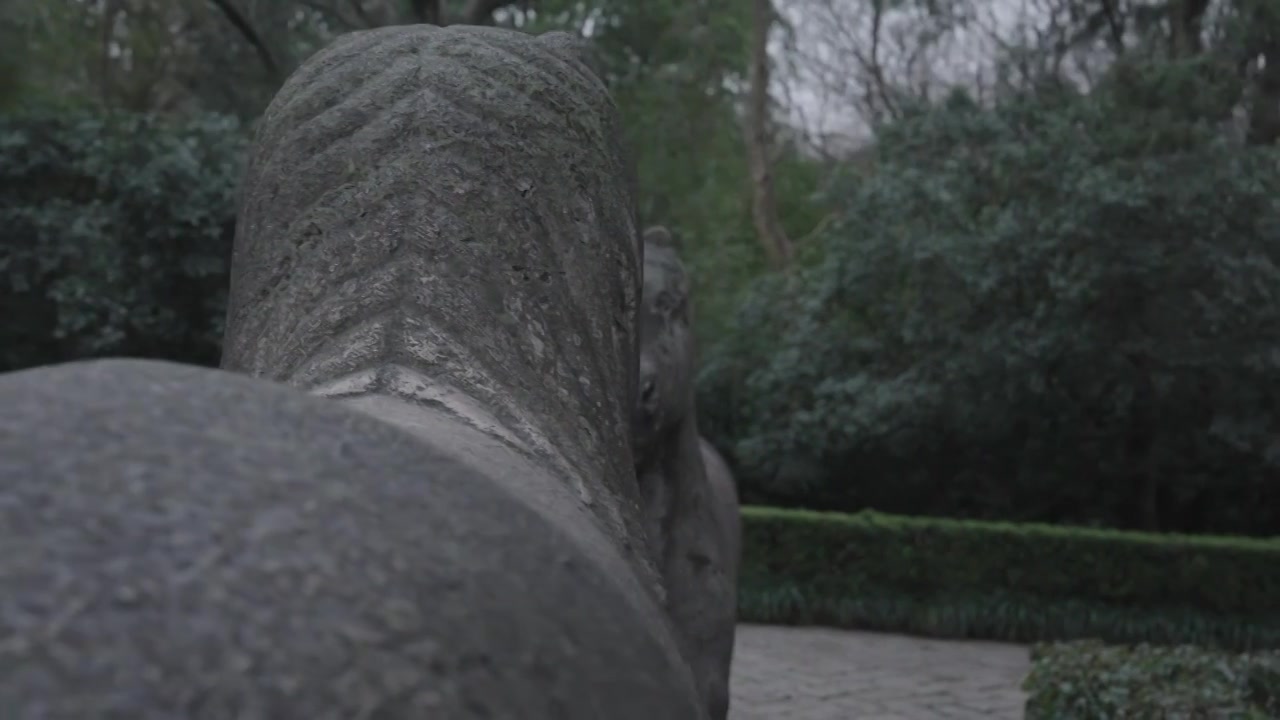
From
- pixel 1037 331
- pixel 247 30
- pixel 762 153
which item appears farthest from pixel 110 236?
pixel 762 153

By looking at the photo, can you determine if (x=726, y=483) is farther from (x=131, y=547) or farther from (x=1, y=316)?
(x=1, y=316)

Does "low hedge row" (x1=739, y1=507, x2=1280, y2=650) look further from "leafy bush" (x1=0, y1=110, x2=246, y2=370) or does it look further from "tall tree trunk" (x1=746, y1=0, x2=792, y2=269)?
"tall tree trunk" (x1=746, y1=0, x2=792, y2=269)

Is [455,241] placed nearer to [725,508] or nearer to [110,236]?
[725,508]

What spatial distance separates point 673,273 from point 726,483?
1193 millimetres

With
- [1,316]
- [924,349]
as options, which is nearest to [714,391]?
[924,349]

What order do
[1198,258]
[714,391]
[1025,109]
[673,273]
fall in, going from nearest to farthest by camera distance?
[673,273], [1198,258], [1025,109], [714,391]

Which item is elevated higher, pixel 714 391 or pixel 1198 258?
pixel 1198 258

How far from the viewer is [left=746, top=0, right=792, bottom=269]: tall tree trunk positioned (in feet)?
67.3

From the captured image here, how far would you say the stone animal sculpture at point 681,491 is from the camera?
3.93 meters

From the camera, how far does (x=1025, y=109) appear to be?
14.5 meters

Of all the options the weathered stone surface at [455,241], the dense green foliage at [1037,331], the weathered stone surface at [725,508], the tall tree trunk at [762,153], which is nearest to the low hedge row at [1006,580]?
the dense green foliage at [1037,331]

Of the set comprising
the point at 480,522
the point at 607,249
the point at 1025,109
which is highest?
the point at 1025,109

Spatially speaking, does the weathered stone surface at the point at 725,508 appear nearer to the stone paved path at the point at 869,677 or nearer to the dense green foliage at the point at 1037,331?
the stone paved path at the point at 869,677

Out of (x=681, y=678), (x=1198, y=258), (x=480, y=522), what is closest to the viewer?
(x=480, y=522)
